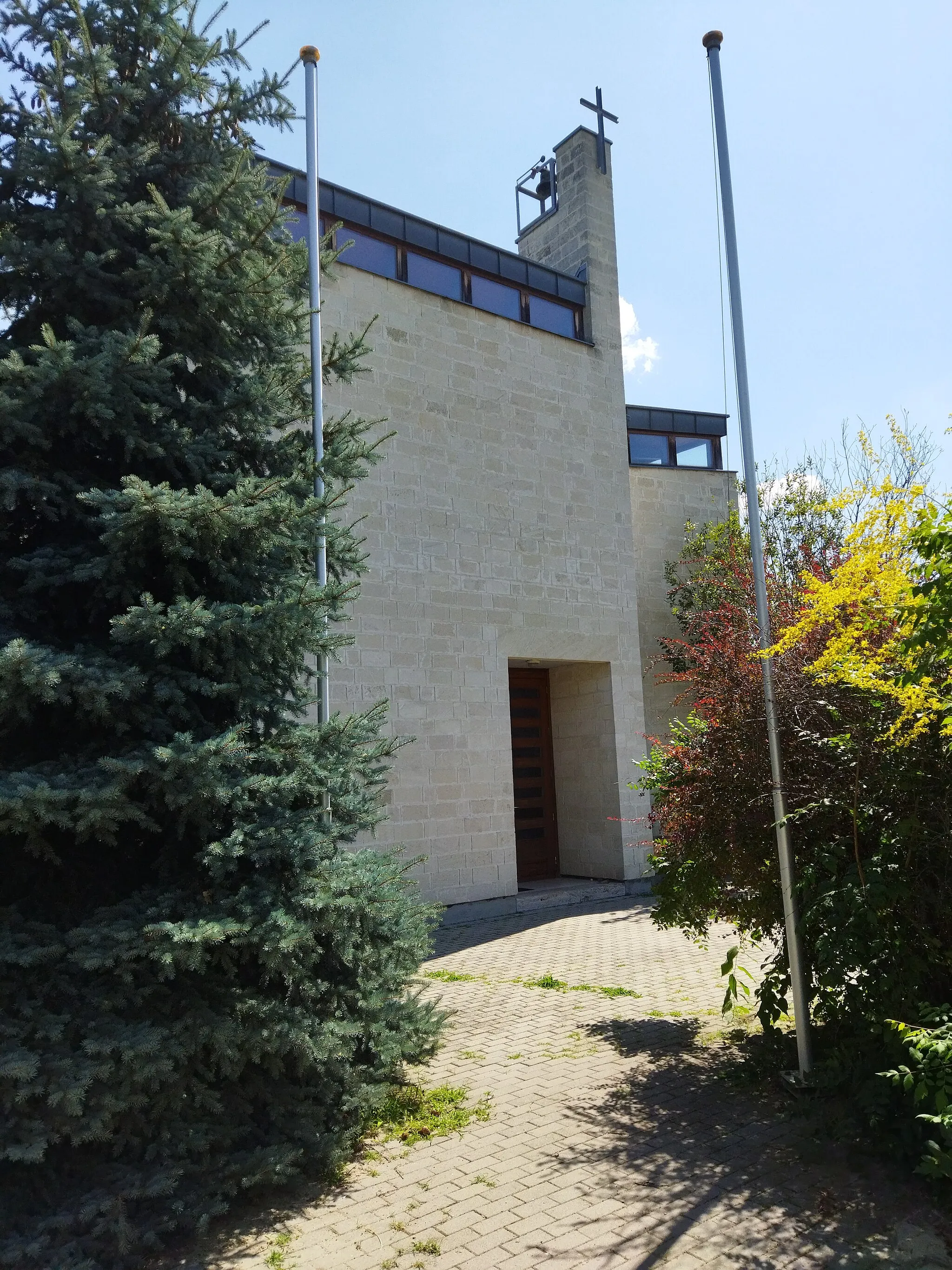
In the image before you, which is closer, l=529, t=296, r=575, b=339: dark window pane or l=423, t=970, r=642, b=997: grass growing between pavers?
l=423, t=970, r=642, b=997: grass growing between pavers

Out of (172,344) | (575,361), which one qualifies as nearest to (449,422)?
(575,361)

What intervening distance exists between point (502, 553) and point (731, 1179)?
349 inches

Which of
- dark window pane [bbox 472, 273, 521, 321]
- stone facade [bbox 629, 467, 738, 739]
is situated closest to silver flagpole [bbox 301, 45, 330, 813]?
dark window pane [bbox 472, 273, 521, 321]

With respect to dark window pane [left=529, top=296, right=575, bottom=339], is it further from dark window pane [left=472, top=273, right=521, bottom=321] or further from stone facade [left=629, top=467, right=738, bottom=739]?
stone facade [left=629, top=467, right=738, bottom=739]

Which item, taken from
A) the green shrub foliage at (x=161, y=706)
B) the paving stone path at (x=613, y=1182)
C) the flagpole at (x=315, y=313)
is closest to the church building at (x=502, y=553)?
the flagpole at (x=315, y=313)

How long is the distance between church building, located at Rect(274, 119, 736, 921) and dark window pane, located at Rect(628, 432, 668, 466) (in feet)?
7.62

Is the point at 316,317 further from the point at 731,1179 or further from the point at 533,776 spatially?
the point at 533,776

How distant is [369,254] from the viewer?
37.5 feet

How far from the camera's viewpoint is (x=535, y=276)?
13203 mm

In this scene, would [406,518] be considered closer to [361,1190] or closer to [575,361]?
[575,361]

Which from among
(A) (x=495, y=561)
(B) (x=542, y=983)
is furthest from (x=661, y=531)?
(B) (x=542, y=983)

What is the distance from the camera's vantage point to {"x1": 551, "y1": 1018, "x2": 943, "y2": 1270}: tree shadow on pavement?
3381 millimetres

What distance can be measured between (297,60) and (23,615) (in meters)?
3.73

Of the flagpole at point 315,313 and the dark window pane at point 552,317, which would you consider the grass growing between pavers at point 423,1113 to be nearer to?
the flagpole at point 315,313
